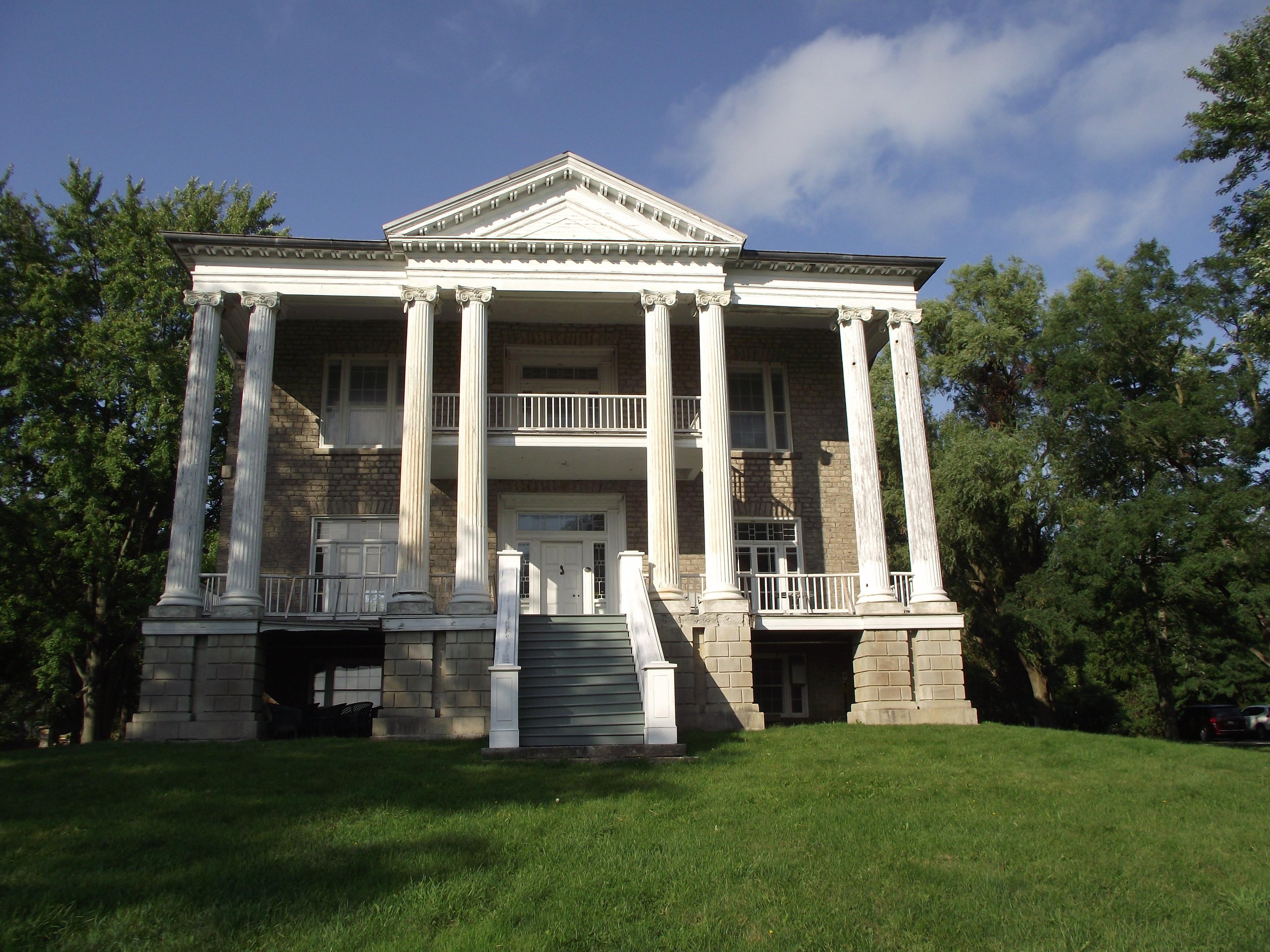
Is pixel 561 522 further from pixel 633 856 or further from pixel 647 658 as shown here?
pixel 633 856

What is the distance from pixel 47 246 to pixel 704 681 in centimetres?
2150

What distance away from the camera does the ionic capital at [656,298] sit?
18.8 m

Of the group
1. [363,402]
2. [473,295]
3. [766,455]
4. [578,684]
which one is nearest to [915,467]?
[766,455]

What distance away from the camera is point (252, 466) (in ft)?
57.1

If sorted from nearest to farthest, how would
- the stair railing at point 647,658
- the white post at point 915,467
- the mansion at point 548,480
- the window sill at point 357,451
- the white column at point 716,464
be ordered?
the stair railing at point 647,658
the mansion at point 548,480
the white column at point 716,464
the white post at point 915,467
the window sill at point 357,451

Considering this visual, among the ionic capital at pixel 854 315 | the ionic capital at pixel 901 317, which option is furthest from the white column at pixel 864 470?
the ionic capital at pixel 901 317

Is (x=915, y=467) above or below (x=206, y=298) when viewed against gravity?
below

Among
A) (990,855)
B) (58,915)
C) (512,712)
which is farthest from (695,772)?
(58,915)

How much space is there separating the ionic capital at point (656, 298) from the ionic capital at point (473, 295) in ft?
9.74

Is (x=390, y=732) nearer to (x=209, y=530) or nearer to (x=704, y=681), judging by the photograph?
(x=704, y=681)

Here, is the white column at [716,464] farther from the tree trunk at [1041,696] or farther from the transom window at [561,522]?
the tree trunk at [1041,696]

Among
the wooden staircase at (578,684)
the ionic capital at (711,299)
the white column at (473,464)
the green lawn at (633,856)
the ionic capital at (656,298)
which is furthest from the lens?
the ionic capital at (711,299)

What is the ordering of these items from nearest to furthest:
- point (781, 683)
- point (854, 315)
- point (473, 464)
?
1. point (473, 464)
2. point (854, 315)
3. point (781, 683)

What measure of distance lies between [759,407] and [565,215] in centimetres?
629
